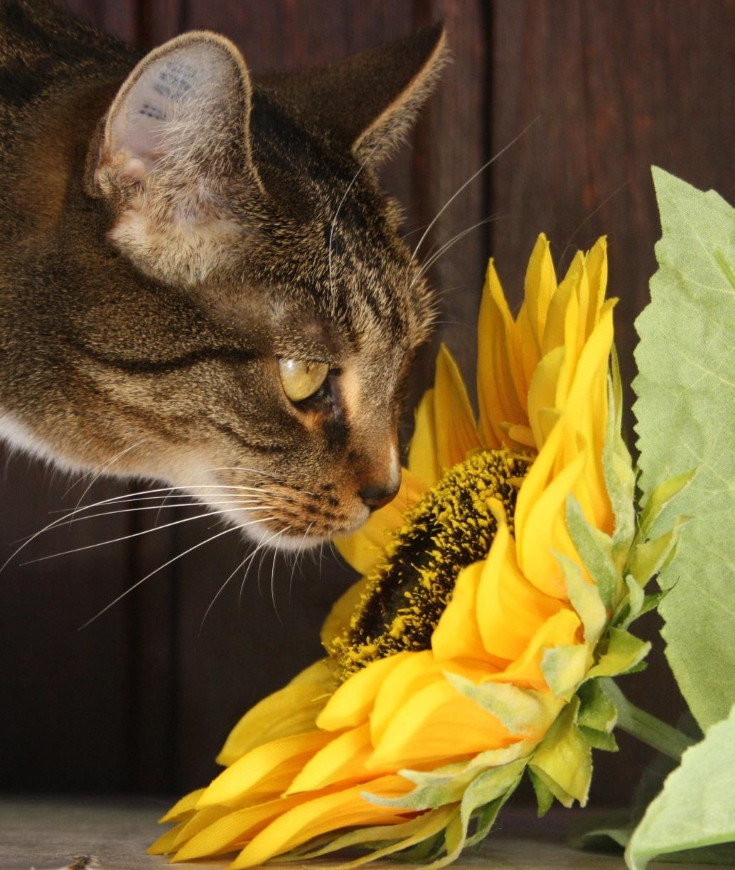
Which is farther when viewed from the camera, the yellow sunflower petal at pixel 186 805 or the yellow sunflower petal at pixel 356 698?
the yellow sunflower petal at pixel 186 805

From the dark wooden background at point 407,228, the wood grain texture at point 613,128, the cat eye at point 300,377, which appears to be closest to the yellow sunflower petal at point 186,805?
the cat eye at point 300,377

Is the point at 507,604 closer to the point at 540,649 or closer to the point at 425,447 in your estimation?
the point at 540,649

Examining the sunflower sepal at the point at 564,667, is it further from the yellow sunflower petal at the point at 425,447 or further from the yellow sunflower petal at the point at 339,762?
the yellow sunflower petal at the point at 425,447

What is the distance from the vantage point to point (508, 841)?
707 millimetres

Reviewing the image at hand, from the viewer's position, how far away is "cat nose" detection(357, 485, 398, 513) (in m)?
0.84

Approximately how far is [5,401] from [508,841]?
1.81 feet

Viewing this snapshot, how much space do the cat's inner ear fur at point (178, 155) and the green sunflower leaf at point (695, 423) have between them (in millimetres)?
305

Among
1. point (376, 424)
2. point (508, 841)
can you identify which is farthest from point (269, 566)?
point (508, 841)

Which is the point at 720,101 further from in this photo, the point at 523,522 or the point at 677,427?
the point at 523,522

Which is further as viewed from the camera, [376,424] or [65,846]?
[376,424]

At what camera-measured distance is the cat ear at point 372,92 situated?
904 millimetres

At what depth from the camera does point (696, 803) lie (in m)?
0.44

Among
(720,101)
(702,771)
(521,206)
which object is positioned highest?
(720,101)

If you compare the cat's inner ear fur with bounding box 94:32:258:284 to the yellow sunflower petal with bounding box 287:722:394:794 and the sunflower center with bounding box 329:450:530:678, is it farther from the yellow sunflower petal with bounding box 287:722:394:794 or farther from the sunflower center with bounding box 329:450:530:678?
the yellow sunflower petal with bounding box 287:722:394:794
